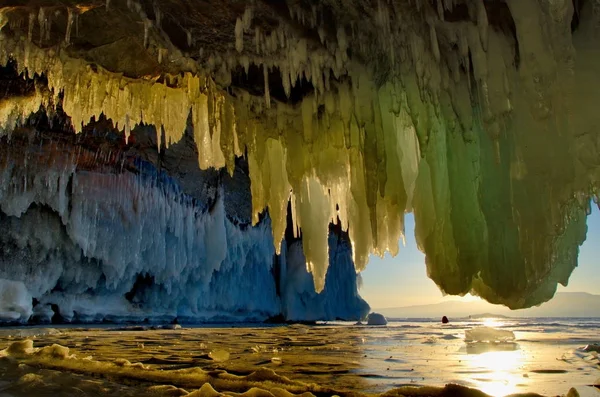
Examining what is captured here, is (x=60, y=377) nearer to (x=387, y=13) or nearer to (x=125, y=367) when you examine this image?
(x=125, y=367)

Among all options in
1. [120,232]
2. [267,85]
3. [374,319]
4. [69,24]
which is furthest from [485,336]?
[374,319]

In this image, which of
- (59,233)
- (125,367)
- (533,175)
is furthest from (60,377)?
(59,233)

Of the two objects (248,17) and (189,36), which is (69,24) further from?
(248,17)

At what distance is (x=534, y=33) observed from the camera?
3.66m

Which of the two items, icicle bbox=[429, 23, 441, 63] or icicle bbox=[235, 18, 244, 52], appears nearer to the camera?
icicle bbox=[429, 23, 441, 63]

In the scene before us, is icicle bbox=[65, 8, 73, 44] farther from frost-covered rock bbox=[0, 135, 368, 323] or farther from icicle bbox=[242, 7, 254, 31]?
frost-covered rock bbox=[0, 135, 368, 323]

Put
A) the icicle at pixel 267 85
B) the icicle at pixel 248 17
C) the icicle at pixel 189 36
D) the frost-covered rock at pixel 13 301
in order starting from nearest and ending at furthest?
1. the icicle at pixel 248 17
2. the icicle at pixel 189 36
3. the icicle at pixel 267 85
4. the frost-covered rock at pixel 13 301

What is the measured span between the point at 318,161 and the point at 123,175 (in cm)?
1386

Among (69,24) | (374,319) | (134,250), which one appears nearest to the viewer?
(69,24)

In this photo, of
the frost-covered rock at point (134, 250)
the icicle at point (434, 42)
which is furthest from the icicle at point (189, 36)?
the frost-covered rock at point (134, 250)

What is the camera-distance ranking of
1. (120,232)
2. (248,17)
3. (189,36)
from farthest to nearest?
(120,232), (189,36), (248,17)

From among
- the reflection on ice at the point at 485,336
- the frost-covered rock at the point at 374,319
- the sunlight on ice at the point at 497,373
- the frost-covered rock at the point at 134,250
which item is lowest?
the frost-covered rock at the point at 374,319

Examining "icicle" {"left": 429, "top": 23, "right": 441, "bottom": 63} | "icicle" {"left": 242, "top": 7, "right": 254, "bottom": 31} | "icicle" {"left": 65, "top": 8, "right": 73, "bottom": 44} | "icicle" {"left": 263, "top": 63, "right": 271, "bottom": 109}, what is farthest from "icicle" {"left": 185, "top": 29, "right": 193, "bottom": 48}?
"icicle" {"left": 429, "top": 23, "right": 441, "bottom": 63}

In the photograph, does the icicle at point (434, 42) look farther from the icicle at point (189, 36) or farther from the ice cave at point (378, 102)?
the icicle at point (189, 36)
